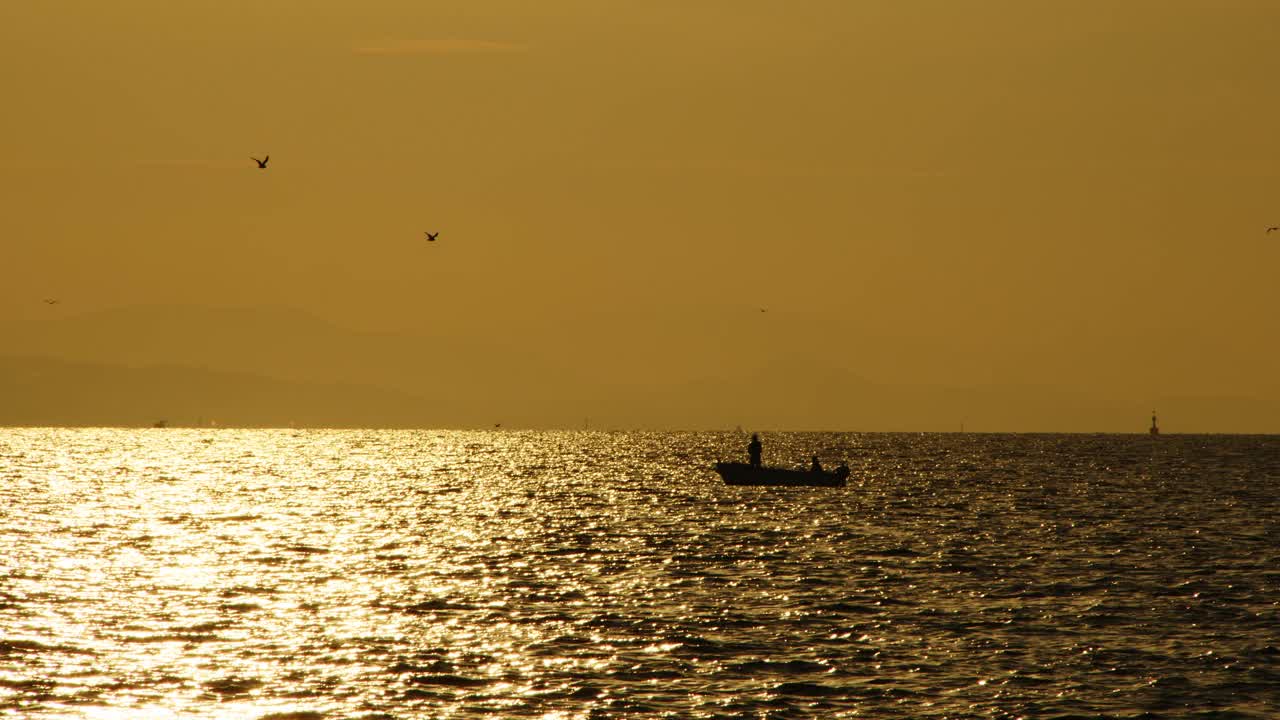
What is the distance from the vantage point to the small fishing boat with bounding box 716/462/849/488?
112 meters

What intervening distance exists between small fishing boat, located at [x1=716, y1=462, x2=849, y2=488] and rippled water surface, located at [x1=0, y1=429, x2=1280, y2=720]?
15.4 metres

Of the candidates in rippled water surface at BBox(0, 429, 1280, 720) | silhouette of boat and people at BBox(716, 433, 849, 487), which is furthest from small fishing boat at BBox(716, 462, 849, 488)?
rippled water surface at BBox(0, 429, 1280, 720)

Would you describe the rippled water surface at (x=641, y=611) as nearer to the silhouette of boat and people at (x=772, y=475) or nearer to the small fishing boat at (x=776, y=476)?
the silhouette of boat and people at (x=772, y=475)

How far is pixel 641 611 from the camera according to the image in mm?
47562

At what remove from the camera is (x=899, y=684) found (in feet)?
119

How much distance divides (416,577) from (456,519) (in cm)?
3160

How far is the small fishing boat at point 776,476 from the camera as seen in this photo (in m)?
112

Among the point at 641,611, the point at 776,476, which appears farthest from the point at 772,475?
the point at 641,611

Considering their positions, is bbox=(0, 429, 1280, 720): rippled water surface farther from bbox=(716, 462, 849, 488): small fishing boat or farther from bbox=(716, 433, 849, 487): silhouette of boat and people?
bbox=(716, 462, 849, 488): small fishing boat

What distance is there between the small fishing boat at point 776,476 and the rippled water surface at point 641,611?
50.4 ft

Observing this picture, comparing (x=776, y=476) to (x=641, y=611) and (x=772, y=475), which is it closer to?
(x=772, y=475)

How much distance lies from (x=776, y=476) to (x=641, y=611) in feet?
217

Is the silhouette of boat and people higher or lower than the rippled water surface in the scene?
higher

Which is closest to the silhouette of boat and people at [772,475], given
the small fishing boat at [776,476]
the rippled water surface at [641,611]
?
→ the small fishing boat at [776,476]
